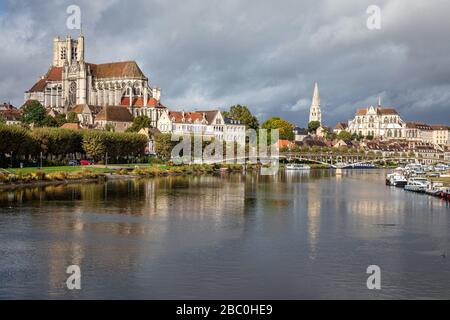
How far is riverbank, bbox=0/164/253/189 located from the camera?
Answer: 6094 cm

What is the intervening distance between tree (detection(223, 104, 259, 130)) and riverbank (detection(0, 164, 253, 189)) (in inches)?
1940

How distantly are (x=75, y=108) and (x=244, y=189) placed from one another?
294ft

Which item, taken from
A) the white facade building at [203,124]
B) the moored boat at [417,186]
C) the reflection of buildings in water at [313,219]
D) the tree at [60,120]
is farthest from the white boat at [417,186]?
the tree at [60,120]

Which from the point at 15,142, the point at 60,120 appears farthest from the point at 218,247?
the point at 60,120

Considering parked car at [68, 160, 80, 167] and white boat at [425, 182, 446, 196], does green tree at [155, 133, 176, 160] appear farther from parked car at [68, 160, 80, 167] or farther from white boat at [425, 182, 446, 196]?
white boat at [425, 182, 446, 196]

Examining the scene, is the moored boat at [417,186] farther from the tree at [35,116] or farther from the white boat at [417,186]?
the tree at [35,116]

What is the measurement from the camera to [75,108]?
148 m

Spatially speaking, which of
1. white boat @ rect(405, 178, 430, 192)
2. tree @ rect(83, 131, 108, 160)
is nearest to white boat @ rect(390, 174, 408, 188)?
white boat @ rect(405, 178, 430, 192)

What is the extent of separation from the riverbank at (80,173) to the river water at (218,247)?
712 cm

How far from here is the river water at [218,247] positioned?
23.3 meters

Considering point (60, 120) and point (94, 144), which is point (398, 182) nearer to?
point (94, 144)

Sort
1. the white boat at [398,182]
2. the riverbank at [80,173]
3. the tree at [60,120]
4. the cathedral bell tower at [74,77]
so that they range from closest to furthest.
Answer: the riverbank at [80,173], the white boat at [398,182], the tree at [60,120], the cathedral bell tower at [74,77]

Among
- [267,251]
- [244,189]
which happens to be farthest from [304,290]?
[244,189]
